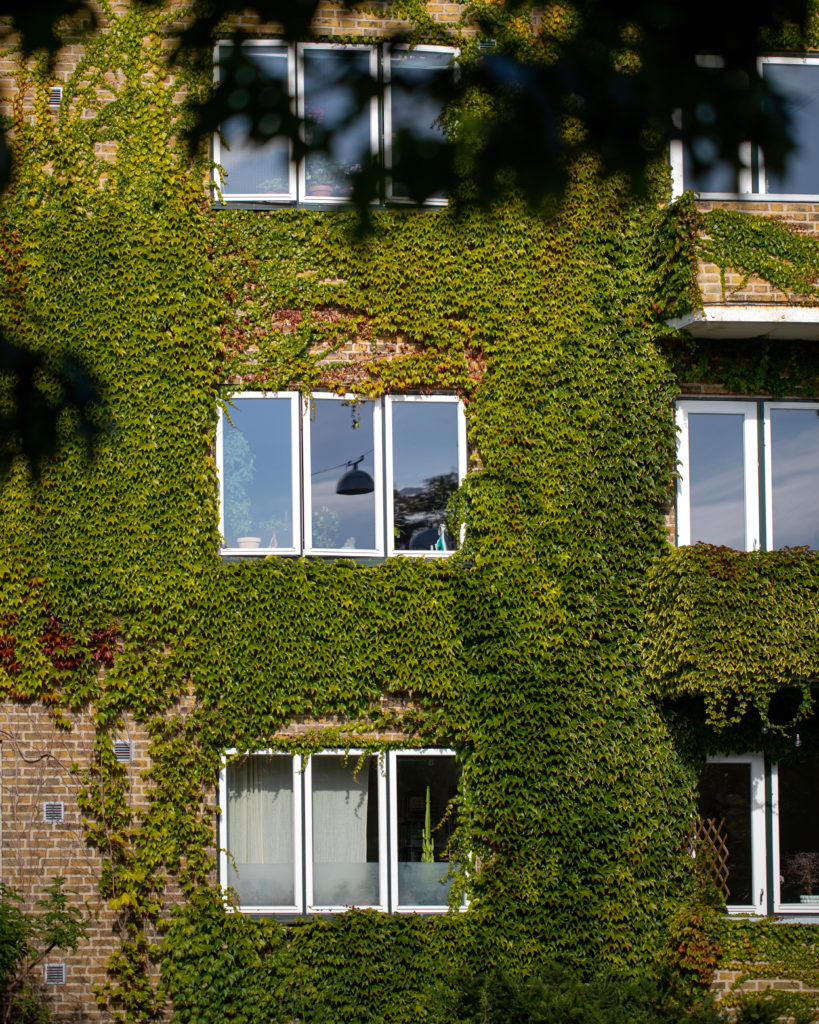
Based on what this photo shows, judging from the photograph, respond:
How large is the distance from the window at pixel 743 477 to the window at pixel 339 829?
3.59 m

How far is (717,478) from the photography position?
37.3ft

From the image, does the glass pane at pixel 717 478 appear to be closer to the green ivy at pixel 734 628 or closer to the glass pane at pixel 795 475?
the glass pane at pixel 795 475

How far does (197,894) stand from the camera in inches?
402

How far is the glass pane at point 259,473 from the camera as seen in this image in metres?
11.0

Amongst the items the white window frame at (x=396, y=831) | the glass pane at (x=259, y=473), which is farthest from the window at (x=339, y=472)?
the white window frame at (x=396, y=831)

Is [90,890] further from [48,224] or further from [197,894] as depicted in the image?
[48,224]

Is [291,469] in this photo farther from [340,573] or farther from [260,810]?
[260,810]

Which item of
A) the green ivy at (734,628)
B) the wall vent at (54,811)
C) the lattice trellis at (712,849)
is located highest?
the green ivy at (734,628)

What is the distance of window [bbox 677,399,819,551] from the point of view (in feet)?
37.0

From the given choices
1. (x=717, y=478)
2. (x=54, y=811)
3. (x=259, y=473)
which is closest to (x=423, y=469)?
(x=259, y=473)

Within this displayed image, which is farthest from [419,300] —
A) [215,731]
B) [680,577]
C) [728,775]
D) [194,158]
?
[194,158]

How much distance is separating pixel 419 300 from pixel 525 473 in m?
1.99

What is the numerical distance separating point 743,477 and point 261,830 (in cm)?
594

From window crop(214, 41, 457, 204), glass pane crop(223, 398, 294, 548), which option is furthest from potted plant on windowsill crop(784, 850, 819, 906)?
window crop(214, 41, 457, 204)
